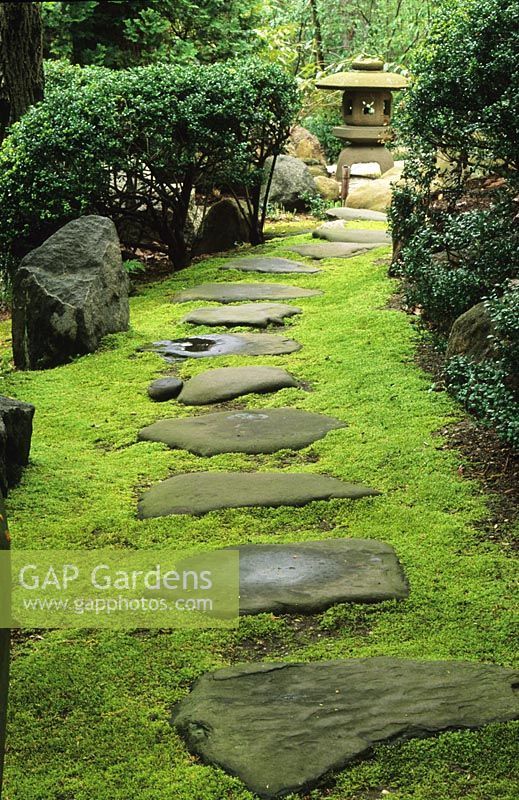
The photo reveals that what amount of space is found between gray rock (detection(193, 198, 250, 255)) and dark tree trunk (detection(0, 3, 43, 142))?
2.36m

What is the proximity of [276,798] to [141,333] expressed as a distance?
5316mm

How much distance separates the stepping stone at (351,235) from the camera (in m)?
10.7

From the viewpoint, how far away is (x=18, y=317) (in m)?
6.81

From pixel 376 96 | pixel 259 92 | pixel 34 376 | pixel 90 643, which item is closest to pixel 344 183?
pixel 376 96

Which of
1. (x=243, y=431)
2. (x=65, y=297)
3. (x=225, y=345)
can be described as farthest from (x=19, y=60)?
(x=243, y=431)

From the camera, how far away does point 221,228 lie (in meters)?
10.9

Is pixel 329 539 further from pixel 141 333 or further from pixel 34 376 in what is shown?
pixel 141 333

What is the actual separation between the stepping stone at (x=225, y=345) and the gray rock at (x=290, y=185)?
645 cm

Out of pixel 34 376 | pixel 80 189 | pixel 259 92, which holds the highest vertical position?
pixel 259 92

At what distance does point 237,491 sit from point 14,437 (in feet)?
3.71

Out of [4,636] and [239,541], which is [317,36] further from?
[4,636]

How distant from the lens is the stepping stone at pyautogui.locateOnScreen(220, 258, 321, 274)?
941 centimetres

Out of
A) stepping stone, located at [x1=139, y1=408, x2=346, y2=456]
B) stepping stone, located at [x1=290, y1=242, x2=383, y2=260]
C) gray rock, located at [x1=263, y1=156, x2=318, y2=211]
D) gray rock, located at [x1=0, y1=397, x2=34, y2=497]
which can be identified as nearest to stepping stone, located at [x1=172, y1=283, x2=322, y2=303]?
stepping stone, located at [x1=290, y1=242, x2=383, y2=260]

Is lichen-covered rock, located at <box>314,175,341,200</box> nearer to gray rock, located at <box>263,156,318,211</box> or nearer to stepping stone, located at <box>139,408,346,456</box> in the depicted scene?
gray rock, located at <box>263,156,318,211</box>
